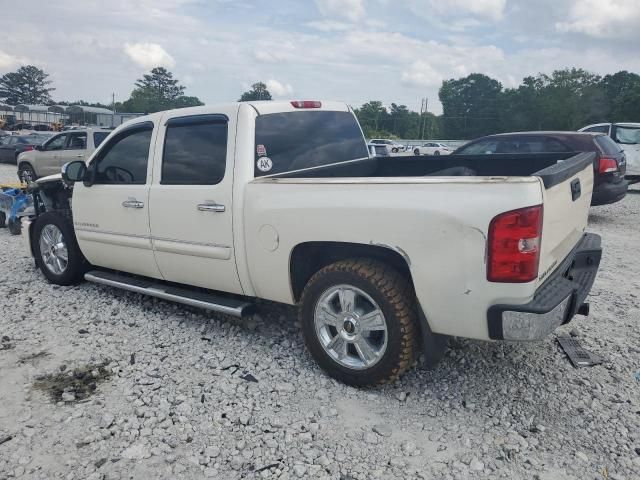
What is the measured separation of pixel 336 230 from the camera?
3.13m

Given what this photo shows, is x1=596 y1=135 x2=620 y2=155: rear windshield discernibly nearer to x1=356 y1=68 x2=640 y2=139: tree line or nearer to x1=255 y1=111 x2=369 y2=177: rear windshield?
x1=255 y1=111 x2=369 y2=177: rear windshield

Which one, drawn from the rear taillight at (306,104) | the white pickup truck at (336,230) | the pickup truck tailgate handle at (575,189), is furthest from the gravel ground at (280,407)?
the rear taillight at (306,104)

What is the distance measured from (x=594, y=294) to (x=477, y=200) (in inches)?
126

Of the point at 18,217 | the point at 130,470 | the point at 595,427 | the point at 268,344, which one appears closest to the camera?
the point at 130,470

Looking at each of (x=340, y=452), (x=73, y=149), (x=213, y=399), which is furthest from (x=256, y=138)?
(x=73, y=149)

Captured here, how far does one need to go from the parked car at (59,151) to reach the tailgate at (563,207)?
42.6 feet

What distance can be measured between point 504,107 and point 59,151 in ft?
248

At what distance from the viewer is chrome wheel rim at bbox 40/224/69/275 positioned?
5306mm

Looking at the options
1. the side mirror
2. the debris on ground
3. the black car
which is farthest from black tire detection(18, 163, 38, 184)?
the debris on ground

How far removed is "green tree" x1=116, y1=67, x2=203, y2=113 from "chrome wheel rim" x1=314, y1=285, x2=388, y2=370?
92579 millimetres

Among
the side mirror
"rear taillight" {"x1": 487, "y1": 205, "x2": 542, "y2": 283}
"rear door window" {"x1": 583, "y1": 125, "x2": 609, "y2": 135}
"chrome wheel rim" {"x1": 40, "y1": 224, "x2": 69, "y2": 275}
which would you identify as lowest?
"chrome wheel rim" {"x1": 40, "y1": 224, "x2": 69, "y2": 275}

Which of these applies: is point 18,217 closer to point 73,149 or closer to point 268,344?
point 268,344

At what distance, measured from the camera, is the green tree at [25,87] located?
350 ft

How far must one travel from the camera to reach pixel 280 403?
10.4ft
